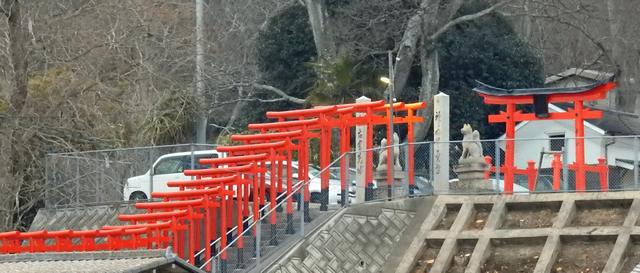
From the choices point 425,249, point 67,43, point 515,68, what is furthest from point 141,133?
point 425,249

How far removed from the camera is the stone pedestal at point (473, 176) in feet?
110

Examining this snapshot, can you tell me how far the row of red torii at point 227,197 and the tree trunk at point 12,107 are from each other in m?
4.17

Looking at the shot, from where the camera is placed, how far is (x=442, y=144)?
34219 millimetres

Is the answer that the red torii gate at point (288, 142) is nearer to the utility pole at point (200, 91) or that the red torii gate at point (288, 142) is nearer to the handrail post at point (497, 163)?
the handrail post at point (497, 163)

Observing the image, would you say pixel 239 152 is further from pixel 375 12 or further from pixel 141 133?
pixel 375 12

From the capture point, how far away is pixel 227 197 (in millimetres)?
32750

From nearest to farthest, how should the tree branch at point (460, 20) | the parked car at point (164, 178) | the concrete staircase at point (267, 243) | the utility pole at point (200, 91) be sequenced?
the concrete staircase at point (267, 243)
the parked car at point (164, 178)
the tree branch at point (460, 20)
the utility pole at point (200, 91)

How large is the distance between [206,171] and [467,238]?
5272 mm

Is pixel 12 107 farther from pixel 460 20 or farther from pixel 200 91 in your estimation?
pixel 200 91

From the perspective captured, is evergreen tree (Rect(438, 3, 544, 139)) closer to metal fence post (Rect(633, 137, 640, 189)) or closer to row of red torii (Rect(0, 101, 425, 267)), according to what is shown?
row of red torii (Rect(0, 101, 425, 267))

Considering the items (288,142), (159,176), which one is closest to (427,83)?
(159,176)

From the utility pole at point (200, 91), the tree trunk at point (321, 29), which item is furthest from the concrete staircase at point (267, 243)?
the utility pole at point (200, 91)

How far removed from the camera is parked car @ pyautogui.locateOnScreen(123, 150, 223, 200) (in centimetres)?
3900

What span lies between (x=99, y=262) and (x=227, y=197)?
7.91 metres
